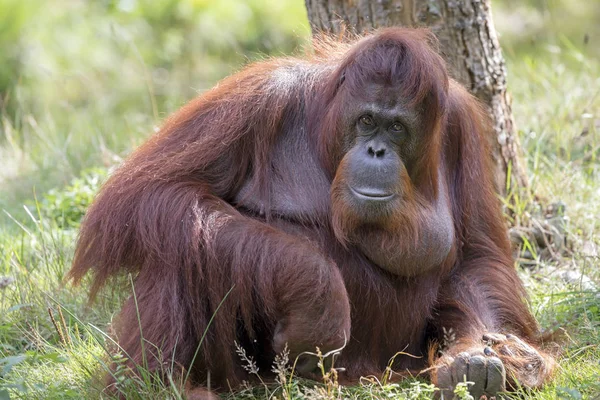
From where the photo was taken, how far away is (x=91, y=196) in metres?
5.15

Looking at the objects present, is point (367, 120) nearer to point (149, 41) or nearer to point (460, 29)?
point (460, 29)

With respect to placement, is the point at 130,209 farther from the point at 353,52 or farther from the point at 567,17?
the point at 567,17

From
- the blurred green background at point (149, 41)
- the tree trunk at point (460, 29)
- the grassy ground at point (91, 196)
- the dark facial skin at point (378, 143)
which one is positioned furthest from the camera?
the blurred green background at point (149, 41)

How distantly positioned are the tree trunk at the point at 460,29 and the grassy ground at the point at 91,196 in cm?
39

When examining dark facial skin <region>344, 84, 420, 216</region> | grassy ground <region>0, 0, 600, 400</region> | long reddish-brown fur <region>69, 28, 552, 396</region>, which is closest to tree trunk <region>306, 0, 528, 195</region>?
grassy ground <region>0, 0, 600, 400</region>

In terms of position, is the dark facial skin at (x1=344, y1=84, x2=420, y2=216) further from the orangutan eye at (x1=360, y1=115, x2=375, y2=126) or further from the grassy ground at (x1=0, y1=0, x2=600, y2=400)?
the grassy ground at (x1=0, y1=0, x2=600, y2=400)

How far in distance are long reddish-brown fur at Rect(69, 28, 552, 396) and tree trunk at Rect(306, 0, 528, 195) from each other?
2.44ft

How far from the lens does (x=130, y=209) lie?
3.35 m

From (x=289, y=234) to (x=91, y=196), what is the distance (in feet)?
6.96

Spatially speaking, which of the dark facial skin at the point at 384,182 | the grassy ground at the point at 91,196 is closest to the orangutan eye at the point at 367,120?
the dark facial skin at the point at 384,182

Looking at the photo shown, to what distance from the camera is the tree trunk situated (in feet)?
14.5

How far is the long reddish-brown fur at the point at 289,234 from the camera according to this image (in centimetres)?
322

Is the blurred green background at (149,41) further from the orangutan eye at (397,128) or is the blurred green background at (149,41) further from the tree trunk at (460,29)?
the orangutan eye at (397,128)

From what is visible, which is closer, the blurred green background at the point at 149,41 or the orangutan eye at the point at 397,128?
the orangutan eye at the point at 397,128
